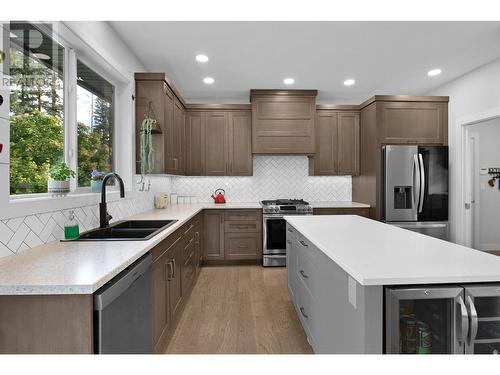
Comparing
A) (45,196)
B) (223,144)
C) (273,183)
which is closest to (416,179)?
(273,183)

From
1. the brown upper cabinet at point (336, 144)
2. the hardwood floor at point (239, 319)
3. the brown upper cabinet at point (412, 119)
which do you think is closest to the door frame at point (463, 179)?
the brown upper cabinet at point (412, 119)

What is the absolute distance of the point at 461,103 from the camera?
4.09 m

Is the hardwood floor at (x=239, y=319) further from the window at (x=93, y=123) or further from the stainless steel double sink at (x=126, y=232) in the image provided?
the window at (x=93, y=123)

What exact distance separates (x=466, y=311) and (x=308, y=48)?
2.84 m

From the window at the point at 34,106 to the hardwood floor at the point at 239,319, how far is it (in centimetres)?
157

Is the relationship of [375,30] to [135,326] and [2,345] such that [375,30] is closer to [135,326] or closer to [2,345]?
[135,326]

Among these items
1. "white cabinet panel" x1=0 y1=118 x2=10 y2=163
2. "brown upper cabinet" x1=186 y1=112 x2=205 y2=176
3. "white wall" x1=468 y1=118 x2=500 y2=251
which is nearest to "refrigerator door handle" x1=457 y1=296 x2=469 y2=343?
"white cabinet panel" x1=0 y1=118 x2=10 y2=163

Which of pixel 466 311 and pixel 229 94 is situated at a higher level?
pixel 229 94

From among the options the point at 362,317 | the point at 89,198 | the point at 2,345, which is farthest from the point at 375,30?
the point at 2,345

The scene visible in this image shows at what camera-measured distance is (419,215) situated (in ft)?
12.8

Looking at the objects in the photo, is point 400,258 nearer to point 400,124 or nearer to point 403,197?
point 403,197

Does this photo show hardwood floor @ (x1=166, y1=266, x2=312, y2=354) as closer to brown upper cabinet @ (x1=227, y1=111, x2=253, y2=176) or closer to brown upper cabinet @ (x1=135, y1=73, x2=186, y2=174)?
brown upper cabinet @ (x1=135, y1=73, x2=186, y2=174)

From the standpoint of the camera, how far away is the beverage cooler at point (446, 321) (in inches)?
44.8

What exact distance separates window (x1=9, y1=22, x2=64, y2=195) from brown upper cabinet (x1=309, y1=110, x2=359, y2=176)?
11.6 ft
